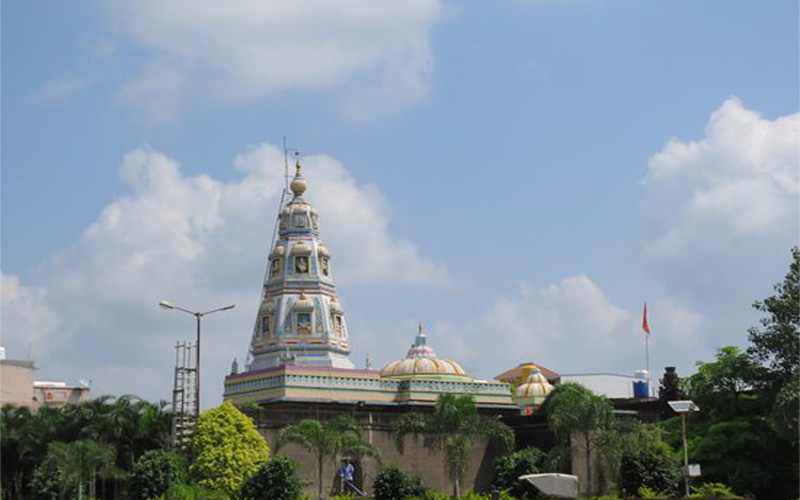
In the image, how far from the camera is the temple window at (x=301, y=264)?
76.2 m

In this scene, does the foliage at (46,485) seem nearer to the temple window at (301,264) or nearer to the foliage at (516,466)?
the foliage at (516,466)

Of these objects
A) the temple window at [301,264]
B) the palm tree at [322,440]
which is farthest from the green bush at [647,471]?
the temple window at [301,264]

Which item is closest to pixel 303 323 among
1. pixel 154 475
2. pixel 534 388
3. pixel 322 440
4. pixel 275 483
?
pixel 534 388

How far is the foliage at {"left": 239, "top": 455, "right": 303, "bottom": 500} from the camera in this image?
48.6m

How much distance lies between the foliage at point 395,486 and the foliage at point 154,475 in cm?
823

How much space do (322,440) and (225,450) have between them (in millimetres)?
4292

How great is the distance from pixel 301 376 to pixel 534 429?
1332cm

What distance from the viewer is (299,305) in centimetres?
7456

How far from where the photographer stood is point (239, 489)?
50.3 meters

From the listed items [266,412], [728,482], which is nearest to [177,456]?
[266,412]

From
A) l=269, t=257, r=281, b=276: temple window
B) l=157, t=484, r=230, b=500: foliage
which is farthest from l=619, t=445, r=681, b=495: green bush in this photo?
l=269, t=257, r=281, b=276: temple window

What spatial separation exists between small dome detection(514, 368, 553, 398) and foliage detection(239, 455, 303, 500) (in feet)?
108

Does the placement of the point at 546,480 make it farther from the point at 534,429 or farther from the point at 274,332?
the point at 274,332

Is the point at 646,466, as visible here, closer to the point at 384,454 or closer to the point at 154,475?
the point at 384,454
